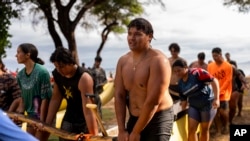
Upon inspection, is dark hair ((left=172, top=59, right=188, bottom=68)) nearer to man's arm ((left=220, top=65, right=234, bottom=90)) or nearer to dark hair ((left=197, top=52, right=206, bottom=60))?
man's arm ((left=220, top=65, right=234, bottom=90))

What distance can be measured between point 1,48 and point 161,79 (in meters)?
11.0

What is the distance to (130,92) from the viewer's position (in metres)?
3.78

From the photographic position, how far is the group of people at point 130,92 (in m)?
3.58

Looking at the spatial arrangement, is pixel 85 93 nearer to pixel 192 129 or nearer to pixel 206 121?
pixel 192 129

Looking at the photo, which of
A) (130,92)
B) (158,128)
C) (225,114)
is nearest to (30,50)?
(130,92)

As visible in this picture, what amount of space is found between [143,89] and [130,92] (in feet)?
0.56

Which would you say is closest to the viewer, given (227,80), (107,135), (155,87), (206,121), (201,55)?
(155,87)

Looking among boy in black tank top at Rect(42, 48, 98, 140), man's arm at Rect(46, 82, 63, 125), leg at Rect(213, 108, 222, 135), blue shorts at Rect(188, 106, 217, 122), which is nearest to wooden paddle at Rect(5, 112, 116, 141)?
boy in black tank top at Rect(42, 48, 98, 140)

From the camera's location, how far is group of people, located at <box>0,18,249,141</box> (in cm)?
358

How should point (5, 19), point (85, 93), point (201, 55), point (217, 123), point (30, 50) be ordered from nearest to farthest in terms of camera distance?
point (85, 93) < point (30, 50) < point (217, 123) < point (201, 55) < point (5, 19)

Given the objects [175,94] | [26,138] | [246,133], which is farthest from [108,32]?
[26,138]

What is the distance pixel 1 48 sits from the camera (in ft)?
45.3

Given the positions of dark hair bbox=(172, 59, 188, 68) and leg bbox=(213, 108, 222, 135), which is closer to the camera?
dark hair bbox=(172, 59, 188, 68)

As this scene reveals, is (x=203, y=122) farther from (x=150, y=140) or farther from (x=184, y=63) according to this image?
(x=150, y=140)
